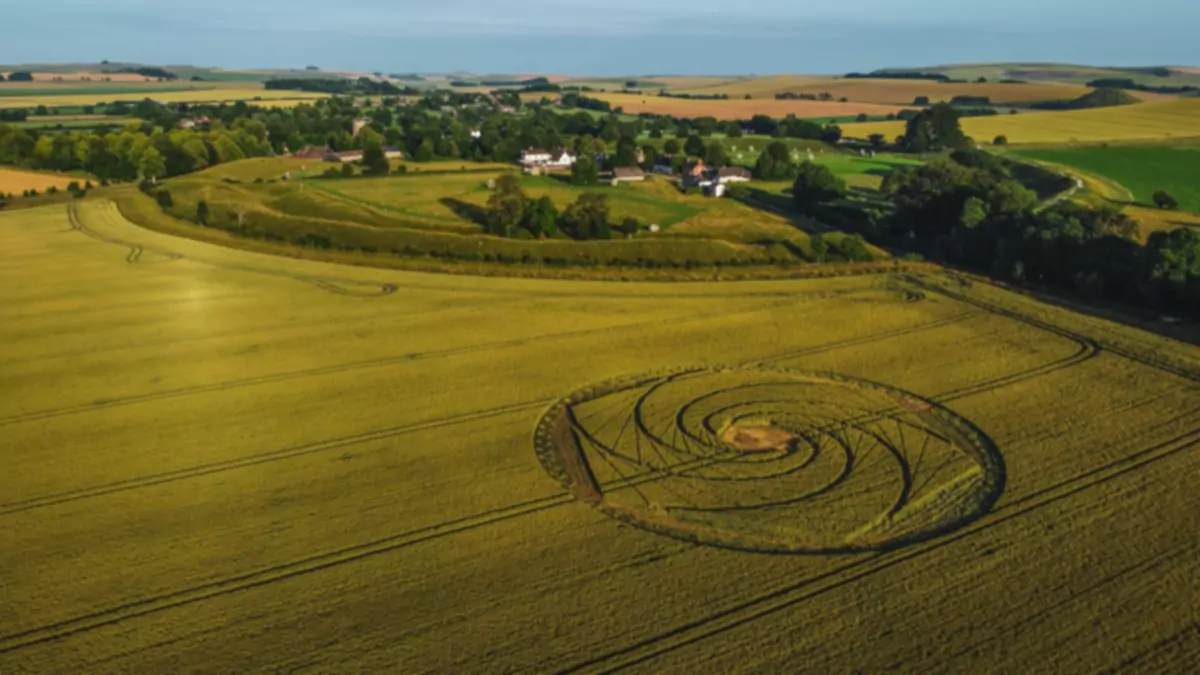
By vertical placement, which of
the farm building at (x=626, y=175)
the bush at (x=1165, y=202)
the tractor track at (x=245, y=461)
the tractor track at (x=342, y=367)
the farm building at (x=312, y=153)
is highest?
the farm building at (x=312, y=153)

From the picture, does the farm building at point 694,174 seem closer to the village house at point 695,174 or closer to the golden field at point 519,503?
the village house at point 695,174

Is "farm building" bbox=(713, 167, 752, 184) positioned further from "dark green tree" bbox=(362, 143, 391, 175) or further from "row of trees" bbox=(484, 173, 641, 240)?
"dark green tree" bbox=(362, 143, 391, 175)

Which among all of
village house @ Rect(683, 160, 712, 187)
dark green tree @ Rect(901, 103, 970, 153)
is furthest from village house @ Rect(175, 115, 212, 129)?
dark green tree @ Rect(901, 103, 970, 153)

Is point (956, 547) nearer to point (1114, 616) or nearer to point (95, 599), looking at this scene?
point (1114, 616)

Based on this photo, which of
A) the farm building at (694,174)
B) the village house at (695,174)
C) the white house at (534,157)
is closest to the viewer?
the village house at (695,174)

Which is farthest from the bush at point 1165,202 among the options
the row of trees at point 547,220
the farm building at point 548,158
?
the farm building at point 548,158
